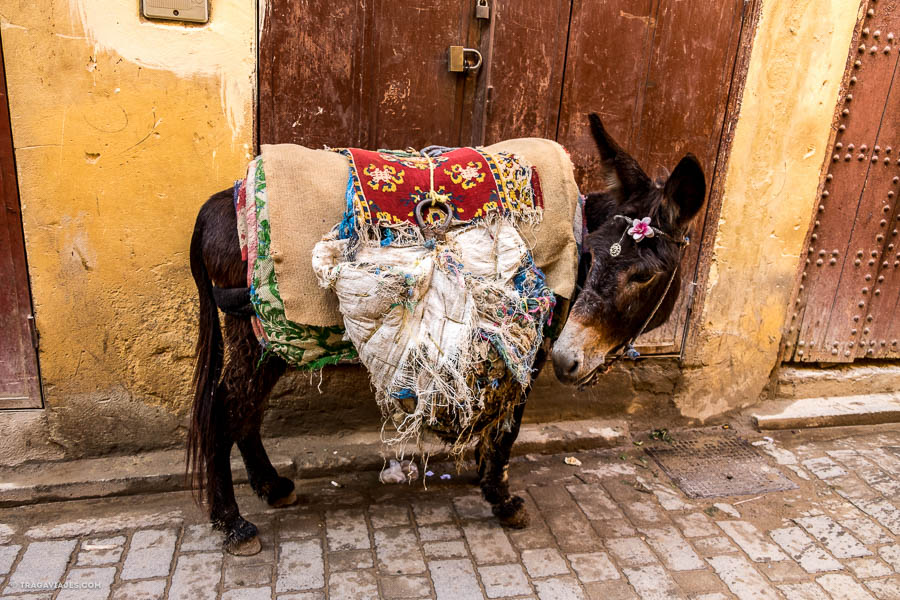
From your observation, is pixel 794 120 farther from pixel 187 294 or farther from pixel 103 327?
pixel 103 327

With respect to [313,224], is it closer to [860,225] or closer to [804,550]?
[804,550]

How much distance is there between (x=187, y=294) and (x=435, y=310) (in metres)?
1.52

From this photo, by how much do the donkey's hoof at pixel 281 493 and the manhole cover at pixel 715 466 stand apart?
204 centimetres

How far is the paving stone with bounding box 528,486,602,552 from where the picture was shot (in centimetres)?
279

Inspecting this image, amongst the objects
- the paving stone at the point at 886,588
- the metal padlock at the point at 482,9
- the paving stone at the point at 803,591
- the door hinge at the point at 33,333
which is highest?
the metal padlock at the point at 482,9

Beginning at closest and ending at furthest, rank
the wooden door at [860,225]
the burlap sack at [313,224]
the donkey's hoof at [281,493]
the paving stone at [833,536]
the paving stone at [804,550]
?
1. the burlap sack at [313,224]
2. the paving stone at [804,550]
3. the paving stone at [833,536]
4. the donkey's hoof at [281,493]
5. the wooden door at [860,225]

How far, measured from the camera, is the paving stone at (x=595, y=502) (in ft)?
9.89

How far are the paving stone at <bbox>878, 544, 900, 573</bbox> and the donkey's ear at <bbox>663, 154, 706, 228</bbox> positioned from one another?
5.99 ft

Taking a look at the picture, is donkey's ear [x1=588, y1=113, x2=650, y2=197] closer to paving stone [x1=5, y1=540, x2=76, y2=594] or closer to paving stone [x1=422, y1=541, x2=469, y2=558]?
paving stone [x1=422, y1=541, x2=469, y2=558]

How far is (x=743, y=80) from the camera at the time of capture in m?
3.38

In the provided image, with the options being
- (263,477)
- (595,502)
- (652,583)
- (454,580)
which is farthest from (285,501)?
(652,583)

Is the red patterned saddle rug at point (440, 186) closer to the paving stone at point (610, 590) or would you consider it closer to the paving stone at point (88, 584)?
the paving stone at point (610, 590)

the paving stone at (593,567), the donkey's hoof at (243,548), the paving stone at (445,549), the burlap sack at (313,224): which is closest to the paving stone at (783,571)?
the paving stone at (593,567)

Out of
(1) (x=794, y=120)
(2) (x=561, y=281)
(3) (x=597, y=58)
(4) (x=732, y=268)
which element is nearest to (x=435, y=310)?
(2) (x=561, y=281)
